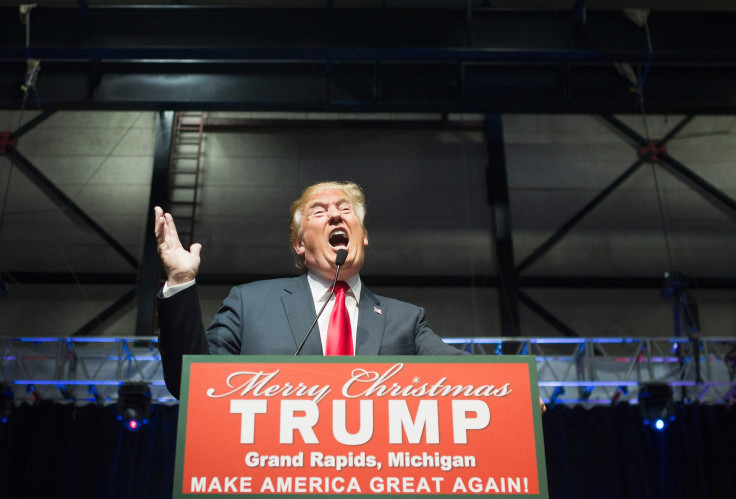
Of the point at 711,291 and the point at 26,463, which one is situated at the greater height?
the point at 711,291

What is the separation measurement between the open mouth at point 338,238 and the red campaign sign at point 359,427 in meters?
0.80

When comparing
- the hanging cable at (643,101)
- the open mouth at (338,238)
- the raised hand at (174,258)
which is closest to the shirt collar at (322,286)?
the open mouth at (338,238)

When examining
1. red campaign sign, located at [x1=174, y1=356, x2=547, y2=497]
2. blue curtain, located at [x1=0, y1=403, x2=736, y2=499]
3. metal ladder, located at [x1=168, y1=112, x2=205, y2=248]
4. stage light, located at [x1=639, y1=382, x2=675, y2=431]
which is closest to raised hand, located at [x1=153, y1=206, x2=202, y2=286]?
red campaign sign, located at [x1=174, y1=356, x2=547, y2=497]

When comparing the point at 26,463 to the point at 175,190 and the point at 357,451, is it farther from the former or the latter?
the point at 357,451

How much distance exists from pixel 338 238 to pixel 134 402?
5527 millimetres

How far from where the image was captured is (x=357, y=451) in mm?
1432

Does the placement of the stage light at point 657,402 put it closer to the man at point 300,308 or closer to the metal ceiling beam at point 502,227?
the metal ceiling beam at point 502,227

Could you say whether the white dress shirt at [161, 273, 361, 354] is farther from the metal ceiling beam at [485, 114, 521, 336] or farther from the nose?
the metal ceiling beam at [485, 114, 521, 336]

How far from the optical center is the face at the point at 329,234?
2.20 metres

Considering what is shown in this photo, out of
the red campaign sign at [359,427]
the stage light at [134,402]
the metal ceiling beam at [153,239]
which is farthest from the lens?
the metal ceiling beam at [153,239]

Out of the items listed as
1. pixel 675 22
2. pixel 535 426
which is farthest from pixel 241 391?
pixel 675 22

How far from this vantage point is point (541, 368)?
785 centimetres

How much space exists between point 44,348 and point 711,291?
273 inches

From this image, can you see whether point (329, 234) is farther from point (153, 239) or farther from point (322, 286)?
point (153, 239)
